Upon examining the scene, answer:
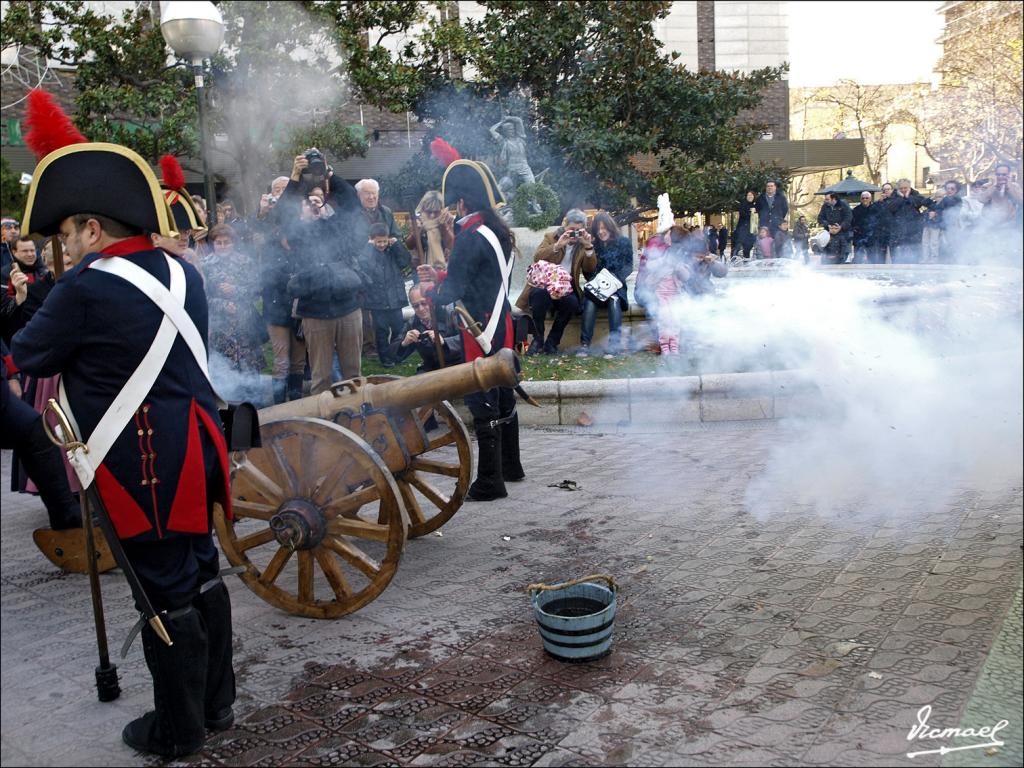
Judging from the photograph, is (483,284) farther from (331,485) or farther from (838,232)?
(838,232)

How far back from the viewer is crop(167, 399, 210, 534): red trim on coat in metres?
3.02

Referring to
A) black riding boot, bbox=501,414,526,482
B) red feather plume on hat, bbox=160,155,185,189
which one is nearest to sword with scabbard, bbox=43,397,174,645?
red feather plume on hat, bbox=160,155,185,189

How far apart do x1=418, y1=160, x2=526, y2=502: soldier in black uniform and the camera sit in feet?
4.76

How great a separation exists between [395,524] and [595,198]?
521 inches

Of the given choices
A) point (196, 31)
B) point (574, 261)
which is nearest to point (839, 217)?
point (574, 261)

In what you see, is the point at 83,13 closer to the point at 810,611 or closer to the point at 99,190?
the point at 99,190

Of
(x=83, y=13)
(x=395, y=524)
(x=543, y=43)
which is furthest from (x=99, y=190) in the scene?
(x=543, y=43)

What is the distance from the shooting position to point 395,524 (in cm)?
399

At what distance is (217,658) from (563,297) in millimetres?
6750

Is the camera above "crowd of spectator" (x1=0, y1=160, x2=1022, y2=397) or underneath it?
above

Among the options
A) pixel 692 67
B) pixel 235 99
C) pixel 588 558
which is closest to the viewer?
pixel 588 558

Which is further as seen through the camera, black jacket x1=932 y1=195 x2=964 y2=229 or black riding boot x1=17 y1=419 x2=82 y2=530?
black jacket x1=932 y1=195 x2=964 y2=229

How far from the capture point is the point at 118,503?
2.98 m

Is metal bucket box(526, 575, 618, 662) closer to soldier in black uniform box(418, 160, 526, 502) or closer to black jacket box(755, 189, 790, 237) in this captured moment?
soldier in black uniform box(418, 160, 526, 502)
